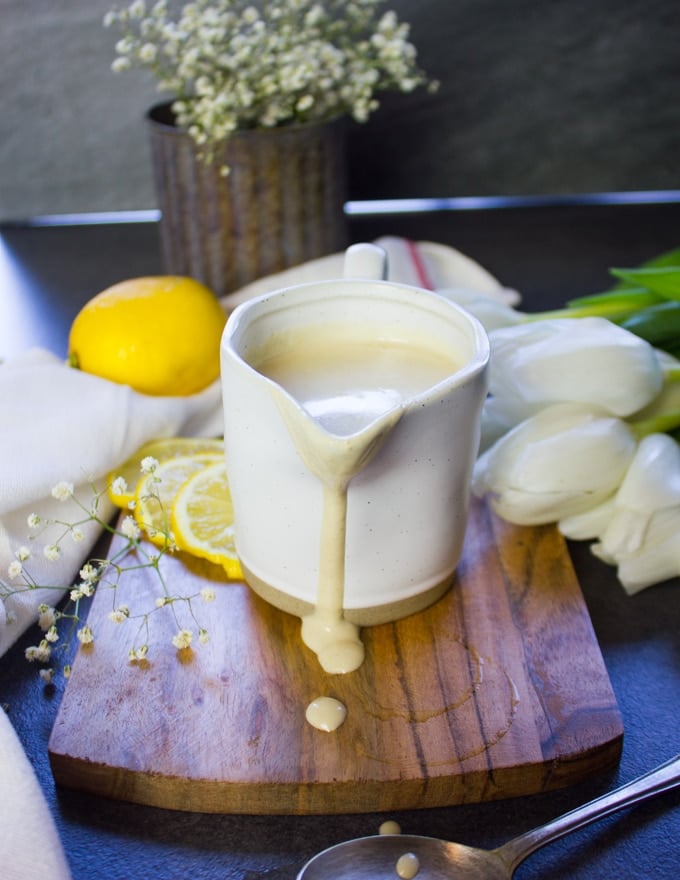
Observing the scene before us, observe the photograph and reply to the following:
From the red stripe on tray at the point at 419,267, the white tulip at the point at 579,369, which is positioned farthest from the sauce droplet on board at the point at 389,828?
the red stripe on tray at the point at 419,267

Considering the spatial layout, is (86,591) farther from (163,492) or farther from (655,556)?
(655,556)

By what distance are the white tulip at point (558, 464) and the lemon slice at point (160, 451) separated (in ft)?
0.77

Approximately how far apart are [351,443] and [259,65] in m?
0.62

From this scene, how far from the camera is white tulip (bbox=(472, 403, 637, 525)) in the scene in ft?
2.40

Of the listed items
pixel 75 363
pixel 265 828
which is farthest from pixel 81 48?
pixel 265 828

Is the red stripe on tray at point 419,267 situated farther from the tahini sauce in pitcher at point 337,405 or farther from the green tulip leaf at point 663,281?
the tahini sauce in pitcher at point 337,405

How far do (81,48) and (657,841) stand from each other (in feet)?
3.71

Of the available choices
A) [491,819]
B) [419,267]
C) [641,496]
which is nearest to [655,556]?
[641,496]

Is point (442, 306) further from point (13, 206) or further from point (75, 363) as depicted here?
point (13, 206)

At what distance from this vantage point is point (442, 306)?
67 centimetres

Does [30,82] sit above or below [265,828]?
above

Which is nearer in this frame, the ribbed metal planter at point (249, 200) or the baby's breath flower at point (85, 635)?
the baby's breath flower at point (85, 635)

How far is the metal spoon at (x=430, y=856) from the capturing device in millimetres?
518

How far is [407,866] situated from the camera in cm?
52
